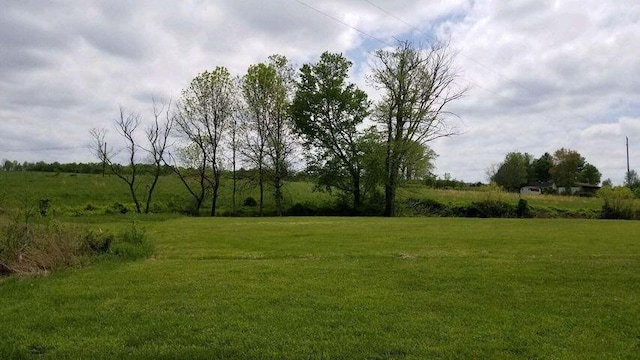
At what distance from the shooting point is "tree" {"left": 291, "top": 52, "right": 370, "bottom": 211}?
159 ft

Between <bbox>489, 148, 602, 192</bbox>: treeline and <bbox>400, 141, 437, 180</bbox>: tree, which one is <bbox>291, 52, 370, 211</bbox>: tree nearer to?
<bbox>400, 141, 437, 180</bbox>: tree

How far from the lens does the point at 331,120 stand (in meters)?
49.4

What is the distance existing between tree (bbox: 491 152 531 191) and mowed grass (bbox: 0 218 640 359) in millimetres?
97498

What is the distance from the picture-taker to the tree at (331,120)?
48562 millimetres

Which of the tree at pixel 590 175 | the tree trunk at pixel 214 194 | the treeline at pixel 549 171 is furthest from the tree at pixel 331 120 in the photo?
the tree at pixel 590 175

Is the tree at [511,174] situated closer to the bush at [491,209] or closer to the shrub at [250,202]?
the bush at [491,209]

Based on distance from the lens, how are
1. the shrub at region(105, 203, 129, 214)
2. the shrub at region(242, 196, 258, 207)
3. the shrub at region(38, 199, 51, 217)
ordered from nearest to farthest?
the shrub at region(38, 199, 51, 217) < the shrub at region(105, 203, 129, 214) < the shrub at region(242, 196, 258, 207)

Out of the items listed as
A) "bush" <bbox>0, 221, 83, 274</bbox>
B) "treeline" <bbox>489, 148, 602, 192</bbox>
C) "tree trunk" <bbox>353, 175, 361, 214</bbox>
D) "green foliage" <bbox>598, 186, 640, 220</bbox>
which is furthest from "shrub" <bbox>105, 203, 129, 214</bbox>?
"treeline" <bbox>489, 148, 602, 192</bbox>

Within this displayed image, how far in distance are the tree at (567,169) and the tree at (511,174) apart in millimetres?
6384

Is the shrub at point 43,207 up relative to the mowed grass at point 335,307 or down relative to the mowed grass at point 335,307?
up

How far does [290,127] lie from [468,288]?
40804 millimetres

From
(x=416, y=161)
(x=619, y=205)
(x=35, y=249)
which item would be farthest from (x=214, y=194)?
(x=619, y=205)

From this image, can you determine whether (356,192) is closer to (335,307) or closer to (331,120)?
(331,120)

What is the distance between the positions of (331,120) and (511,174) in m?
70.1
